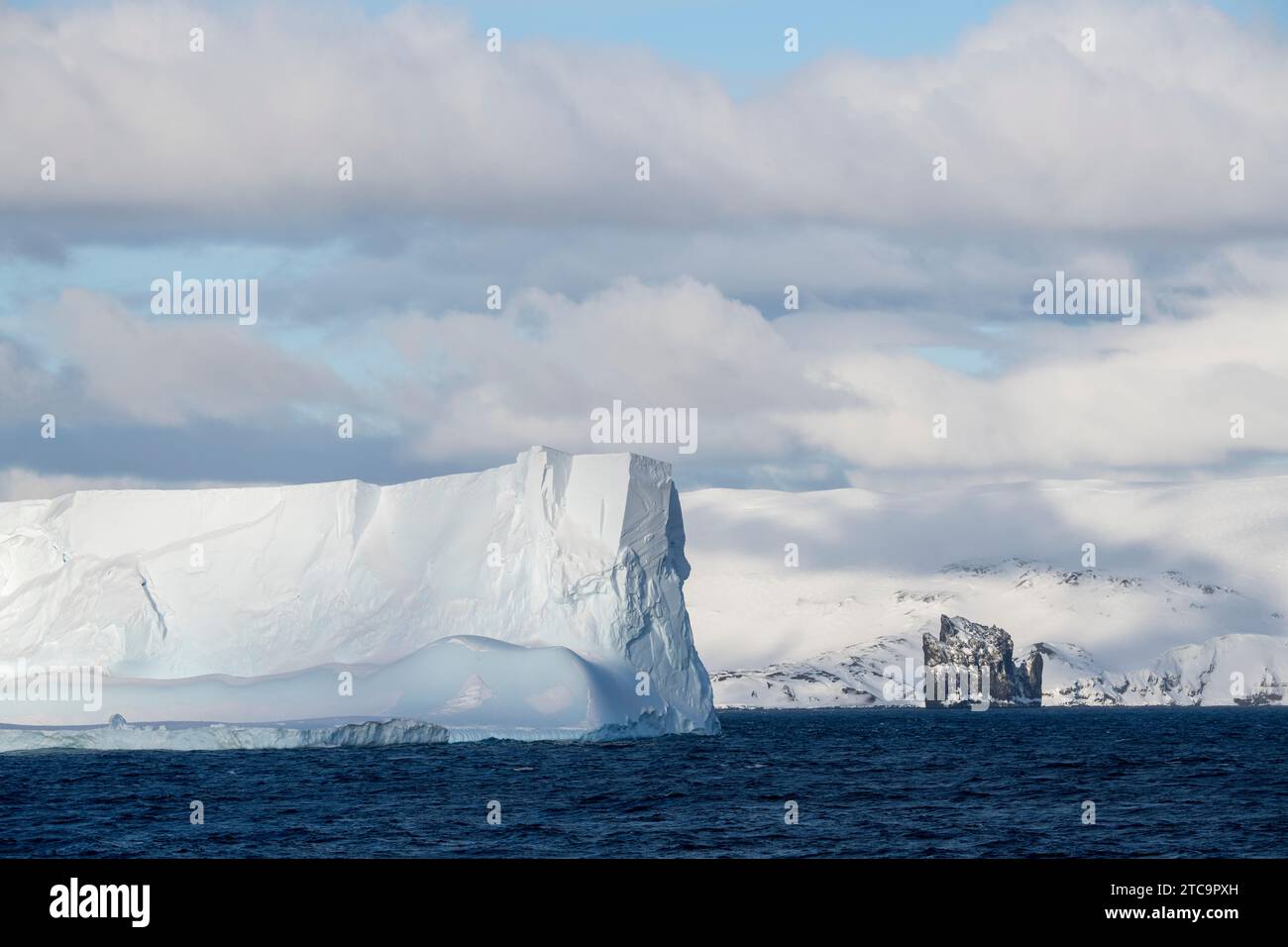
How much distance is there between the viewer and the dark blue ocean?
26.7 meters

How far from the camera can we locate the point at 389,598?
58.7 m

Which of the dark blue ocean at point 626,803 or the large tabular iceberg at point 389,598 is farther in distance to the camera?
the large tabular iceberg at point 389,598

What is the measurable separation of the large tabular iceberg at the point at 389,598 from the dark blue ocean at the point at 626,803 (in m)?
2.18

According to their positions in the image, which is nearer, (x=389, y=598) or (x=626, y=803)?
(x=626, y=803)

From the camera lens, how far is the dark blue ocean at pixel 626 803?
2667 centimetres

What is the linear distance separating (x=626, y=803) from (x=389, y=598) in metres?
27.0

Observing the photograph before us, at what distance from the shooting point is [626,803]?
33.4 meters

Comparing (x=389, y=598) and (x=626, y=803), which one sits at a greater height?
(x=389, y=598)

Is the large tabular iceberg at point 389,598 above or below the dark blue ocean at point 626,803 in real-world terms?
above
